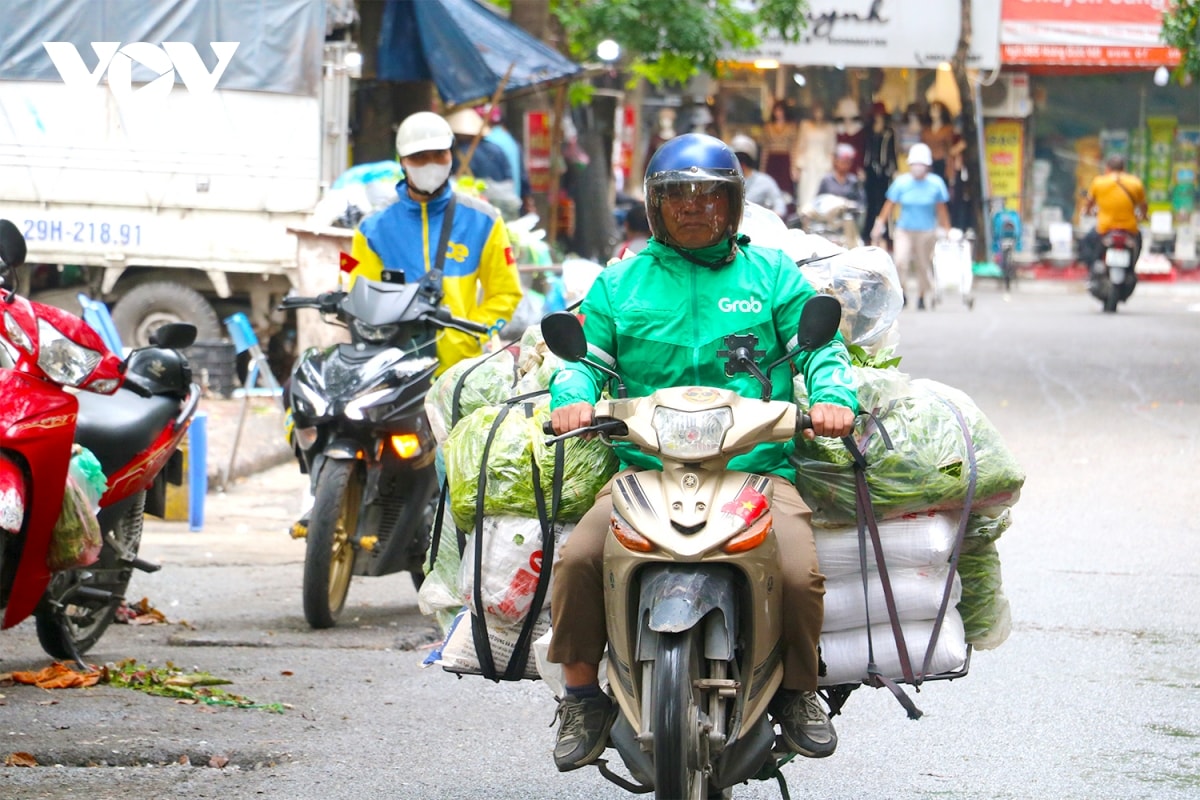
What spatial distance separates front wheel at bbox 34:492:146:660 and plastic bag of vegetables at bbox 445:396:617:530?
1999 mm

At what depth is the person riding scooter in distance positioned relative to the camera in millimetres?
4035

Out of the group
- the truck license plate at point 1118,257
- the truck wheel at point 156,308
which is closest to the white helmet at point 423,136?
the truck wheel at point 156,308

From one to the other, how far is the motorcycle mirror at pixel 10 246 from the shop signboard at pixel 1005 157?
2586 cm

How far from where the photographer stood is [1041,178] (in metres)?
30.0

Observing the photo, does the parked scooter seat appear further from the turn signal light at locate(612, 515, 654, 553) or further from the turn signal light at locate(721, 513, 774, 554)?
the turn signal light at locate(721, 513, 774, 554)

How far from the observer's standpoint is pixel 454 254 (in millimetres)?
7547

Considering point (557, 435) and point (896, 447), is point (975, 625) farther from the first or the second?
point (557, 435)

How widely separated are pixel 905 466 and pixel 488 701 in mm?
2108

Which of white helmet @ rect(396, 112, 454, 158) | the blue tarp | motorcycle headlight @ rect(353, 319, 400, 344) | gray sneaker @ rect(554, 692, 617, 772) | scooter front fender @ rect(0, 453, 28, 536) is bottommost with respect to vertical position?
gray sneaker @ rect(554, 692, 617, 772)

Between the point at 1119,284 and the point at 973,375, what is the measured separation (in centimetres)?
761

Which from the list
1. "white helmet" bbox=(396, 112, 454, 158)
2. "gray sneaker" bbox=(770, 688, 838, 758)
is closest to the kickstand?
"gray sneaker" bbox=(770, 688, 838, 758)

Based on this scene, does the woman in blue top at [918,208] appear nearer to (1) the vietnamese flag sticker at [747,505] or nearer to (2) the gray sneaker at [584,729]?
(2) the gray sneaker at [584,729]

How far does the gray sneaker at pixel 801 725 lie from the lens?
4145 mm

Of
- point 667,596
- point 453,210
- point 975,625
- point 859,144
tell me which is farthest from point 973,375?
point 859,144
